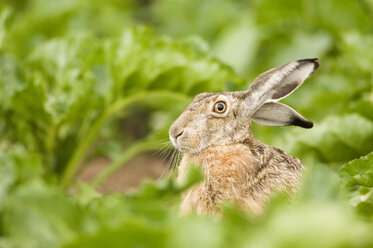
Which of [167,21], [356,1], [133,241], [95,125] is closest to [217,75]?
[95,125]

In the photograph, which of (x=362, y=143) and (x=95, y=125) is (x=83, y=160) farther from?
(x=362, y=143)

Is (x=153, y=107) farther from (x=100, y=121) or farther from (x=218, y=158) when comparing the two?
(x=218, y=158)

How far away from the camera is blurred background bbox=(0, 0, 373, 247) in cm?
208

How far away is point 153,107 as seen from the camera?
233 inches

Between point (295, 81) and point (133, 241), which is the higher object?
point (295, 81)

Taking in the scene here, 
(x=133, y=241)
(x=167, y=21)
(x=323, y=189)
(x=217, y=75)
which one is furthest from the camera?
(x=167, y=21)

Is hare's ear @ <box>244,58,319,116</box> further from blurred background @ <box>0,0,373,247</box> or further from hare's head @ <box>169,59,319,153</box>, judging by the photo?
blurred background @ <box>0,0,373,247</box>

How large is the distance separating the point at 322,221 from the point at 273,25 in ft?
20.9

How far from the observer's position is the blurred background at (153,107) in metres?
2.08

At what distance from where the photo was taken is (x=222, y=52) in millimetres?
7871

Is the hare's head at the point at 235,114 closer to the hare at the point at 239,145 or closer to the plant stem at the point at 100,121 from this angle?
the hare at the point at 239,145

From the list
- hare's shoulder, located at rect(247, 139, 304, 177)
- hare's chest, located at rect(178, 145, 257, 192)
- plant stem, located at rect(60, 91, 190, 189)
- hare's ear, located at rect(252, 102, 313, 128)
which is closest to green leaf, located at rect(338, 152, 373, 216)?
hare's shoulder, located at rect(247, 139, 304, 177)

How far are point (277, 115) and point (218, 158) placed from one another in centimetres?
49

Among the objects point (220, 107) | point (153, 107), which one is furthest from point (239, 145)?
point (153, 107)
